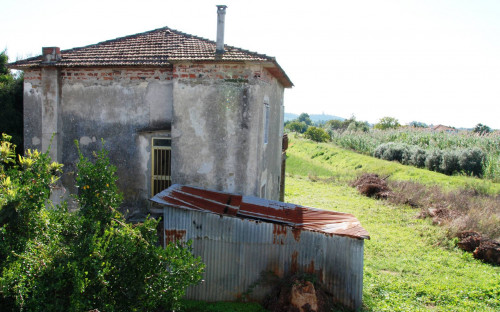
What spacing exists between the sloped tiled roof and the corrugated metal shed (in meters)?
3.36

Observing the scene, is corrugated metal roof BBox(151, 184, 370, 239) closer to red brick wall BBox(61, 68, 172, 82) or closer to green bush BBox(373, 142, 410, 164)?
red brick wall BBox(61, 68, 172, 82)

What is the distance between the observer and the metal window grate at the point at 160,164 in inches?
362

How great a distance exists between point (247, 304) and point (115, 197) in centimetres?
326

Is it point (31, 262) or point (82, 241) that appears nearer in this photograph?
point (31, 262)

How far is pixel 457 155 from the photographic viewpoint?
2338 centimetres

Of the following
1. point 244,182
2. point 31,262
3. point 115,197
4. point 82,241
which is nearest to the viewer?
point 31,262

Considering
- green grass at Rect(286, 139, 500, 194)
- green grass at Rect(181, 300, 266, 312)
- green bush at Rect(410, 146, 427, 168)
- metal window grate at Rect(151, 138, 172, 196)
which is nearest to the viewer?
green grass at Rect(181, 300, 266, 312)

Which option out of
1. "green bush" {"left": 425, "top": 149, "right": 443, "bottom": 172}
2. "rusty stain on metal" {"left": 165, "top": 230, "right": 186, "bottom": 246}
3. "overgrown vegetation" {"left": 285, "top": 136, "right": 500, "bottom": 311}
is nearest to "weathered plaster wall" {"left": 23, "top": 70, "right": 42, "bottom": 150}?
"rusty stain on metal" {"left": 165, "top": 230, "right": 186, "bottom": 246}

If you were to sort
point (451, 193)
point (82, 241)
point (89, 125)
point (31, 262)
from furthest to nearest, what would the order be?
point (451, 193), point (89, 125), point (82, 241), point (31, 262)

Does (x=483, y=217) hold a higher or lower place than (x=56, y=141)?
lower

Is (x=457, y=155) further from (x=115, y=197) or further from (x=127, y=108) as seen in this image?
(x=115, y=197)

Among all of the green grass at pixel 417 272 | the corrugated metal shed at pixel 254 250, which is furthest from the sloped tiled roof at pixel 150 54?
the green grass at pixel 417 272

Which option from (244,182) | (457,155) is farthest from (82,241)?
(457,155)

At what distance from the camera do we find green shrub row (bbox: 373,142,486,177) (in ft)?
74.8
